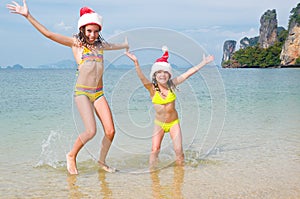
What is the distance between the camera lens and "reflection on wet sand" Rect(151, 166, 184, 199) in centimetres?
424

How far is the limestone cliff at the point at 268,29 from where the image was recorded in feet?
360

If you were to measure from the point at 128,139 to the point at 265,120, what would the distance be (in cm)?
437

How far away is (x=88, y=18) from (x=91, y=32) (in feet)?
0.56

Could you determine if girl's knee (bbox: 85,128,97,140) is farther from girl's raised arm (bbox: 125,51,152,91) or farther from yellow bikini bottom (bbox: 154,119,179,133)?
yellow bikini bottom (bbox: 154,119,179,133)

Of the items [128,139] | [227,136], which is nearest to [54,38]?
[128,139]

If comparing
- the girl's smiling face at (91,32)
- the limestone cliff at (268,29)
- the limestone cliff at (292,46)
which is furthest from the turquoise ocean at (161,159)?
the limestone cliff at (268,29)

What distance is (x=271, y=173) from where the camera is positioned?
197 inches

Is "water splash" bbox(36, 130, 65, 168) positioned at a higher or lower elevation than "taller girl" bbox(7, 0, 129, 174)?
lower

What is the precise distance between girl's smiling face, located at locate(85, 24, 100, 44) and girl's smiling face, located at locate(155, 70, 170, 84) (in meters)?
0.99

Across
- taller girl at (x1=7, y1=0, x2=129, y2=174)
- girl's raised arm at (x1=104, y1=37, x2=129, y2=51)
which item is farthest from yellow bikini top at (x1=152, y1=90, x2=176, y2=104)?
taller girl at (x1=7, y1=0, x2=129, y2=174)

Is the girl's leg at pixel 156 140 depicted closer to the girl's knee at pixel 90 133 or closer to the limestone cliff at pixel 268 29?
the girl's knee at pixel 90 133

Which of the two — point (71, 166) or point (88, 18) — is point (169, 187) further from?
point (88, 18)

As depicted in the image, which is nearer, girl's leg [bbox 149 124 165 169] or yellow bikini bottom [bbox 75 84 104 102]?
yellow bikini bottom [bbox 75 84 104 102]

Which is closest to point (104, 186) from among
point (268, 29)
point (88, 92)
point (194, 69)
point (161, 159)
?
point (88, 92)
